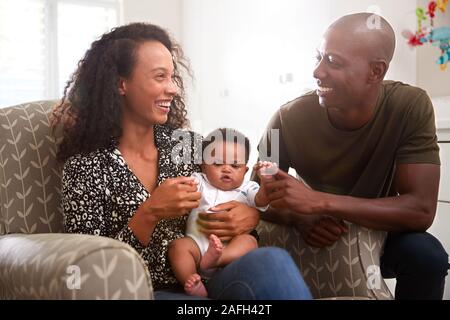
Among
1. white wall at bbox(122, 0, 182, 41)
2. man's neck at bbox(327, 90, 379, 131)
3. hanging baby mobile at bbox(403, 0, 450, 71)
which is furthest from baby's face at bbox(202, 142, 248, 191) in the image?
white wall at bbox(122, 0, 182, 41)

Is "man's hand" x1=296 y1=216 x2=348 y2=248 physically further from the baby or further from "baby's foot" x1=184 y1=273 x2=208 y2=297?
"baby's foot" x1=184 y1=273 x2=208 y2=297

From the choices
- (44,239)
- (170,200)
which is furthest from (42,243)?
(170,200)

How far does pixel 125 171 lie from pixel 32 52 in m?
2.94

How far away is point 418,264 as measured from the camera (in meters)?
1.27

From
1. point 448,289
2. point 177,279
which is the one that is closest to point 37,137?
point 177,279

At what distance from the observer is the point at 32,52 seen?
12.2 feet

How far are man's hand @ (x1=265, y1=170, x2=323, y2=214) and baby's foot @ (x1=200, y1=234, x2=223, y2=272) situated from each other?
0.64ft

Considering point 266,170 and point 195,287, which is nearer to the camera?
point 195,287

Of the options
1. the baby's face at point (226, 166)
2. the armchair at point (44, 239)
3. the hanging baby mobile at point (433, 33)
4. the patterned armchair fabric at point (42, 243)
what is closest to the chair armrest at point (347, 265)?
the armchair at point (44, 239)

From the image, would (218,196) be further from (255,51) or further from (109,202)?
(255,51)

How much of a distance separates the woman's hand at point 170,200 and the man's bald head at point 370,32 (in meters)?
0.66

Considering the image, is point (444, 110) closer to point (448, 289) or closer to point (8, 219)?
point (448, 289)

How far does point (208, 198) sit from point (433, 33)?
4.32ft

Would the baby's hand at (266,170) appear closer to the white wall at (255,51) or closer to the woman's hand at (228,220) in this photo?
the woman's hand at (228,220)
